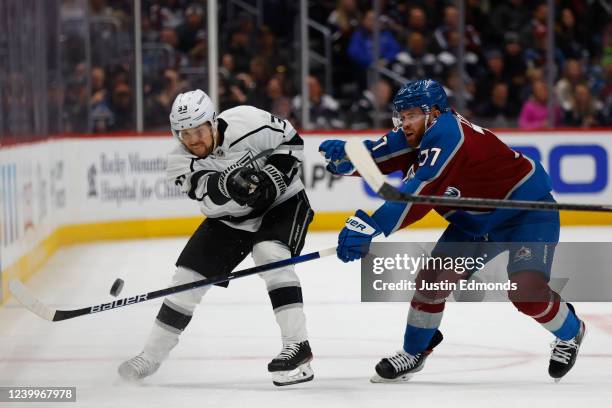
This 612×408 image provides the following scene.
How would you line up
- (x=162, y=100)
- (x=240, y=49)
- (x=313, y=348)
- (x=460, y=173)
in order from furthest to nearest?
(x=240, y=49)
(x=162, y=100)
(x=313, y=348)
(x=460, y=173)

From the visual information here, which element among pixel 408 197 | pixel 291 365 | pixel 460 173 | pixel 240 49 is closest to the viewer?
pixel 408 197

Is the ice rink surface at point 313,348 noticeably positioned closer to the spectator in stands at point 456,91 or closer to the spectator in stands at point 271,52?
the spectator in stands at point 271,52

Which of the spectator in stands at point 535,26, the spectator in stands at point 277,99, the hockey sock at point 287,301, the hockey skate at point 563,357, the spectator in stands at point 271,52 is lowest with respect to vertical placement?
the hockey skate at point 563,357

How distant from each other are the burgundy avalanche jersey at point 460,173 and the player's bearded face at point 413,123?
0.08 metres

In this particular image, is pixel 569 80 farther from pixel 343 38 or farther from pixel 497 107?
pixel 343 38

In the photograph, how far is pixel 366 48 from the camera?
408 inches

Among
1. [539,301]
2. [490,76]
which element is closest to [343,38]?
[490,76]

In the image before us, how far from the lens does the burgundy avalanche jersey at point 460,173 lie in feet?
12.5

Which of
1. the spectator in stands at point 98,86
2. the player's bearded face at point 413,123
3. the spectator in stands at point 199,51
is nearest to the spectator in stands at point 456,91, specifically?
the spectator in stands at point 199,51

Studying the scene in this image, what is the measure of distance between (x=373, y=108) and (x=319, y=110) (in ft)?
1.48

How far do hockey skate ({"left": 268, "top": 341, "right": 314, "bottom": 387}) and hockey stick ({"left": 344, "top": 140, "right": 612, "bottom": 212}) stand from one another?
716mm

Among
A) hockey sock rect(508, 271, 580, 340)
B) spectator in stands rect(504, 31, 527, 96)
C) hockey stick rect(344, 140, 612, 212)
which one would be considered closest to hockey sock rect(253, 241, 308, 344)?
hockey stick rect(344, 140, 612, 212)

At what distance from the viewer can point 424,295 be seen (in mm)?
4117

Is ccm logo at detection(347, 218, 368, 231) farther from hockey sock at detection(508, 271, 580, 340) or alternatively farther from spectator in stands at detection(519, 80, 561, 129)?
spectator in stands at detection(519, 80, 561, 129)
